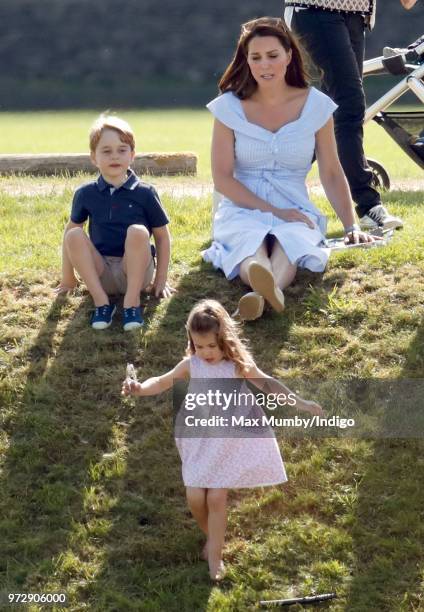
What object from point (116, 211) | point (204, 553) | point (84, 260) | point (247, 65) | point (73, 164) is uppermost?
point (247, 65)

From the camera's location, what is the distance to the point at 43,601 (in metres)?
4.05

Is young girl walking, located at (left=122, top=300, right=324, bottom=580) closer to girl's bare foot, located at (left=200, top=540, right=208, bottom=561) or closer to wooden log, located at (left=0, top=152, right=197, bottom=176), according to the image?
girl's bare foot, located at (left=200, top=540, right=208, bottom=561)

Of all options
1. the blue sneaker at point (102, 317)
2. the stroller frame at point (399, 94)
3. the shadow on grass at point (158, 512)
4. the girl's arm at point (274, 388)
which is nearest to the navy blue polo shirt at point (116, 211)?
the blue sneaker at point (102, 317)

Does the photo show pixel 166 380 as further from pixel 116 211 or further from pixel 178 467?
pixel 116 211

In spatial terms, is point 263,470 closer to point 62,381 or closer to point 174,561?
point 174,561

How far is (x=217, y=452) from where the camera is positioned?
13.4ft

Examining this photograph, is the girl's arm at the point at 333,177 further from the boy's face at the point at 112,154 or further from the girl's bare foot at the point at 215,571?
the girl's bare foot at the point at 215,571

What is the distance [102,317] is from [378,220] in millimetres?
1621

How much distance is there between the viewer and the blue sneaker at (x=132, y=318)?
5.12 m

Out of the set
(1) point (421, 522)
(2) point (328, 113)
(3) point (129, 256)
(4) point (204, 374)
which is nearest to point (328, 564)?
(1) point (421, 522)

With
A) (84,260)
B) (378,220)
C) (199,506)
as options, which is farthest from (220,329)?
(378,220)

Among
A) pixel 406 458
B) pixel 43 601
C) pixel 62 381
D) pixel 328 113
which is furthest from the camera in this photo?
pixel 328 113

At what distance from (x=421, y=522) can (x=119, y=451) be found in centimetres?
114

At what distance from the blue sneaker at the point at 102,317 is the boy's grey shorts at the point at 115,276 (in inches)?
5.3
